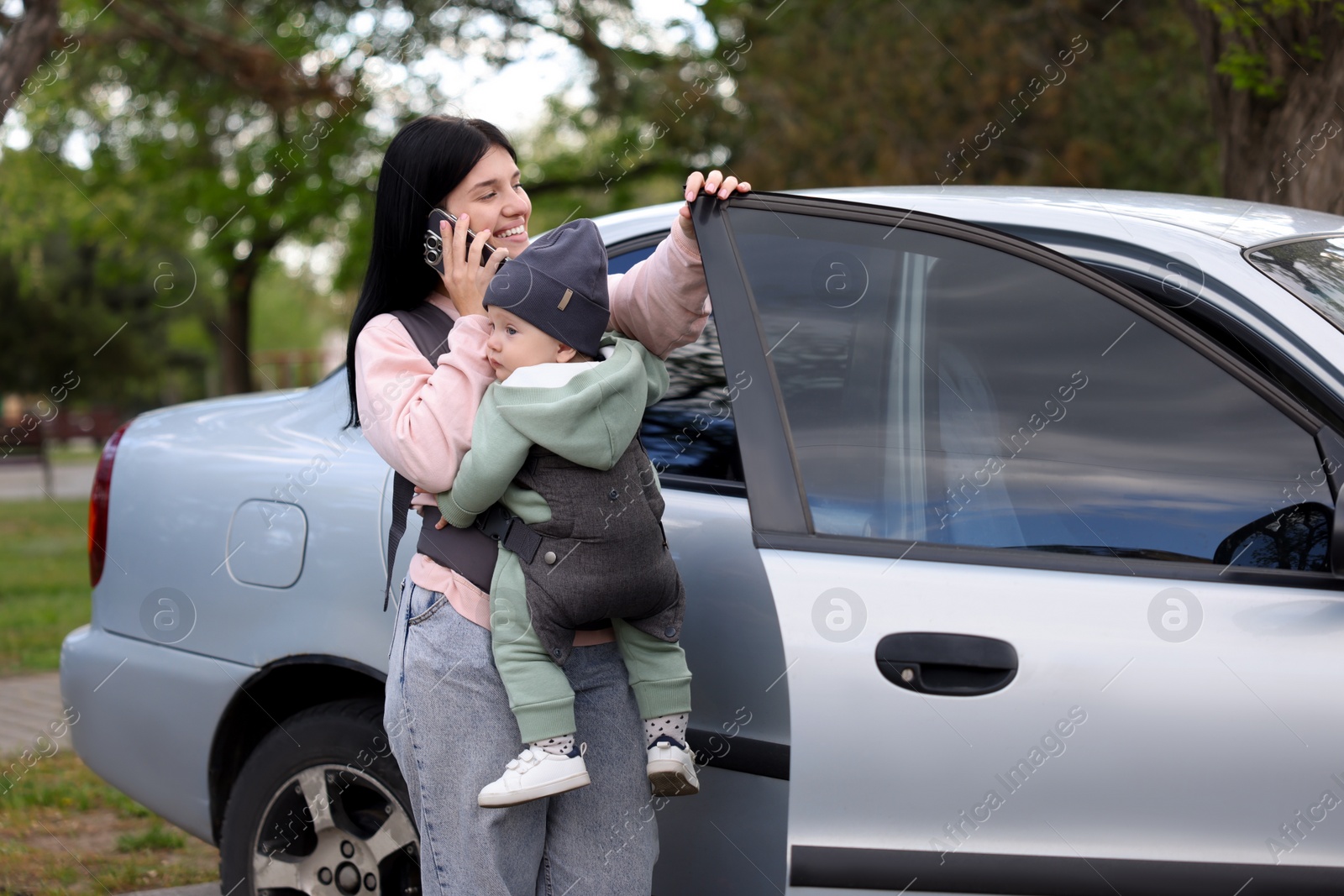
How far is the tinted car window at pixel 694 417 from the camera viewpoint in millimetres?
2361

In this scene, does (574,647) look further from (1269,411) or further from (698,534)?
(1269,411)

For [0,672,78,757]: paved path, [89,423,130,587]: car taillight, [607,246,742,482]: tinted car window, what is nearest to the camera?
[607,246,742,482]: tinted car window

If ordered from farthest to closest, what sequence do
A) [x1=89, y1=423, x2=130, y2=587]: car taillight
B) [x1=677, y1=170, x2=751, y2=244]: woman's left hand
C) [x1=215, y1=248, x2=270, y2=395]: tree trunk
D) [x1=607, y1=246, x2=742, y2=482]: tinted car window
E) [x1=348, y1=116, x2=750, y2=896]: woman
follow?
[x1=215, y1=248, x2=270, y2=395]: tree trunk < [x1=89, y1=423, x2=130, y2=587]: car taillight < [x1=607, y1=246, x2=742, y2=482]: tinted car window < [x1=677, y1=170, x2=751, y2=244]: woman's left hand < [x1=348, y1=116, x2=750, y2=896]: woman

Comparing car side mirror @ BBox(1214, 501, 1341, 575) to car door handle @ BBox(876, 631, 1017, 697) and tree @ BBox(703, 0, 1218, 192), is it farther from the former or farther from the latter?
tree @ BBox(703, 0, 1218, 192)

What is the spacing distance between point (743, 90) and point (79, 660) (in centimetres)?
887

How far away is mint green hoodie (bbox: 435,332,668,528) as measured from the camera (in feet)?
5.75

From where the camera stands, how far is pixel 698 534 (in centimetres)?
217

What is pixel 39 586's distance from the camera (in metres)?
9.35

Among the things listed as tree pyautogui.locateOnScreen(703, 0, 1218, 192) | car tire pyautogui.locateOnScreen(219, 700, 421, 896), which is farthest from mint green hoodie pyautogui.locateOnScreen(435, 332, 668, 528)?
tree pyautogui.locateOnScreen(703, 0, 1218, 192)

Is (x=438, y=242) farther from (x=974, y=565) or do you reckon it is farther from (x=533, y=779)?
(x=974, y=565)

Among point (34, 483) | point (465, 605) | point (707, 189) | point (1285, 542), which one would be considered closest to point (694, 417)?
point (707, 189)

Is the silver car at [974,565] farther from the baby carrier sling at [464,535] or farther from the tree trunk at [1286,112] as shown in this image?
the tree trunk at [1286,112]

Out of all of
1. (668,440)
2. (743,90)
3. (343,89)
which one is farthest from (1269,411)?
(743,90)

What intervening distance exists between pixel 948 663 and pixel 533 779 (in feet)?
2.09
